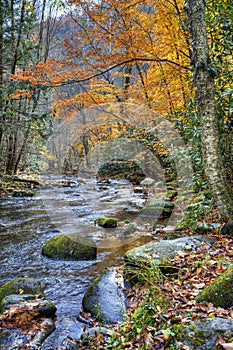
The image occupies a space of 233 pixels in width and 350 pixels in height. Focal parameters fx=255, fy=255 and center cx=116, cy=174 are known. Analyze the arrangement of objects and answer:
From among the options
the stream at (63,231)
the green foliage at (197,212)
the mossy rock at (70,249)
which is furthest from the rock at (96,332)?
the green foliage at (197,212)

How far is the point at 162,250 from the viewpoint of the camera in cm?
414

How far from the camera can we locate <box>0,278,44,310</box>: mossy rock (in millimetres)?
3715

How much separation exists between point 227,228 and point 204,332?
2.80 meters

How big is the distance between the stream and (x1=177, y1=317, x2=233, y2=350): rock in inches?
58.3

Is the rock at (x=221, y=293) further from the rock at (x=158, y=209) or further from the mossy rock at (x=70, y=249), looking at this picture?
the rock at (x=158, y=209)

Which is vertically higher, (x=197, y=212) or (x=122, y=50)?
(x=122, y=50)

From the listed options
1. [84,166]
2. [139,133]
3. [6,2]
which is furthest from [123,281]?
[84,166]

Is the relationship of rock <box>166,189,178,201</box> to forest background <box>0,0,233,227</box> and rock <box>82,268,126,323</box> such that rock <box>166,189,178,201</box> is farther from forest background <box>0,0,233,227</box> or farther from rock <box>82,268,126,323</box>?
rock <box>82,268,126,323</box>

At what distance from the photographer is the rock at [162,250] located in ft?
13.0

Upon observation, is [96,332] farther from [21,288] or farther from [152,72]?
[152,72]

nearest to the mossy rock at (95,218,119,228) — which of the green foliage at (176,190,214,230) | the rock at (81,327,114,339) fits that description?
the green foliage at (176,190,214,230)

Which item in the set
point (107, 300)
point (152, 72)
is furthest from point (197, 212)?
point (152, 72)

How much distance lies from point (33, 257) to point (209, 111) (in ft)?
15.1

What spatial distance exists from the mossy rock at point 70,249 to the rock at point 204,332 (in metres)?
3.34
